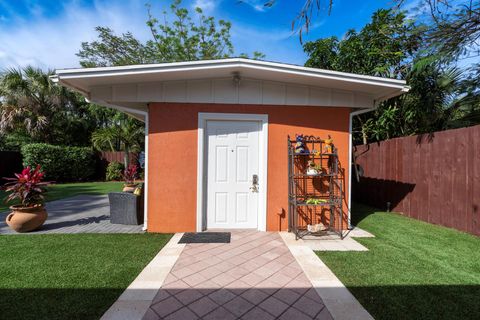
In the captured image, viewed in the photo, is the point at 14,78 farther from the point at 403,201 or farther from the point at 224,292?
the point at 403,201

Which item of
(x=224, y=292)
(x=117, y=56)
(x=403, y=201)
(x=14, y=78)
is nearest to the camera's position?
(x=224, y=292)

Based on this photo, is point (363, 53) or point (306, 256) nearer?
point (306, 256)

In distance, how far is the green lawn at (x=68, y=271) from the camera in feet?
7.27

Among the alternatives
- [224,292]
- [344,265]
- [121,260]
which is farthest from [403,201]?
[121,260]

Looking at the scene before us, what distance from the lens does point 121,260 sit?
10.7ft

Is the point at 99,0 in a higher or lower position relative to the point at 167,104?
higher

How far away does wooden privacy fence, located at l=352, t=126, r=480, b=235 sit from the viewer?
4.28 metres

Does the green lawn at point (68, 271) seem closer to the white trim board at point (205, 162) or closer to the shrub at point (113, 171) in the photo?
the white trim board at point (205, 162)

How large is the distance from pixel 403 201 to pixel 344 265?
3.91m

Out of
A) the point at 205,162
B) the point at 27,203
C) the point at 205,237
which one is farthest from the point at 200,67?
the point at 27,203

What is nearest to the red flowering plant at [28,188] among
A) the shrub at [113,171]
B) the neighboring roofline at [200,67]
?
the neighboring roofline at [200,67]

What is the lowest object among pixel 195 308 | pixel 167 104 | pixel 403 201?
pixel 195 308

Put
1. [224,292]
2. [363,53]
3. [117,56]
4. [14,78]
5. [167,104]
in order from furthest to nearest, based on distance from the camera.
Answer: [117,56] → [14,78] → [363,53] → [167,104] → [224,292]

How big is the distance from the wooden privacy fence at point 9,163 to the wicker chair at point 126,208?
1022 cm
